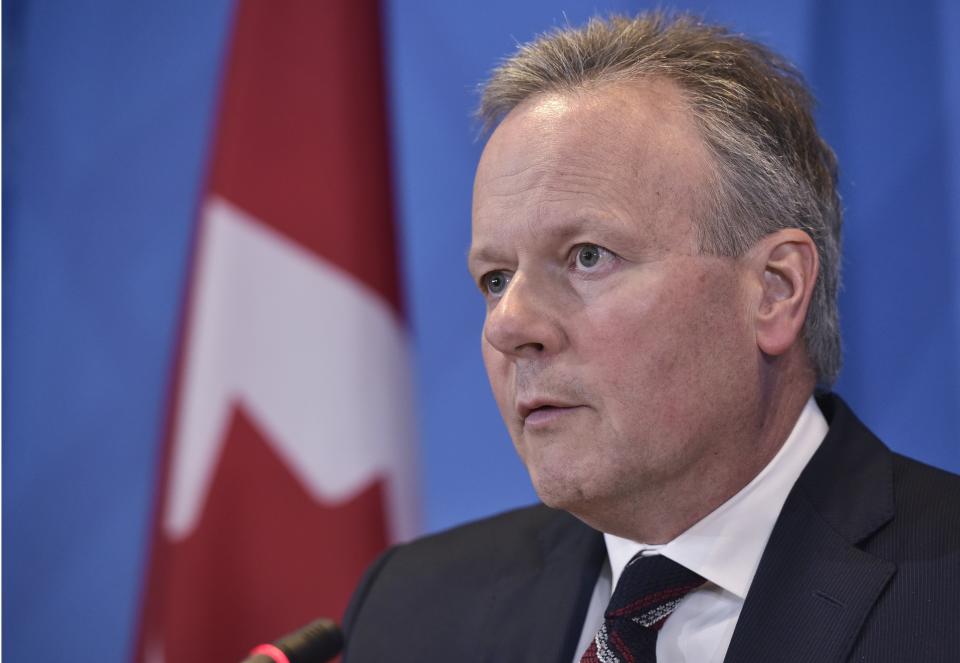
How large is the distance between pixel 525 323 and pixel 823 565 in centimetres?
55

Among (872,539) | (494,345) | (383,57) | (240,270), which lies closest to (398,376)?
(240,270)

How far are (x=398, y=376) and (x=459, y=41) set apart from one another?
895mm

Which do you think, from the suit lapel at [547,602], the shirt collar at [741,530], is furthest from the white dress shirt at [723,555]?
the suit lapel at [547,602]

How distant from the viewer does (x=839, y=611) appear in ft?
4.84

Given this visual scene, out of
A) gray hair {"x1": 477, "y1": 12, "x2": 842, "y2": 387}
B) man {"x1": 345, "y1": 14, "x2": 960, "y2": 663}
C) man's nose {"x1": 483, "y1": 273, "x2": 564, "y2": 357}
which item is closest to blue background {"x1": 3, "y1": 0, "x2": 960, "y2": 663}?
gray hair {"x1": 477, "y1": 12, "x2": 842, "y2": 387}

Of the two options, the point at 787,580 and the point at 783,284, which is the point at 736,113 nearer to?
the point at 783,284

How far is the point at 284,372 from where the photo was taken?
2.50 m

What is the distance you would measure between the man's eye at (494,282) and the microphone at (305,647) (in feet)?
1.91

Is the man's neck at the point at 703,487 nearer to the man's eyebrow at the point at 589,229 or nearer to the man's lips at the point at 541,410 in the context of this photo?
the man's lips at the point at 541,410

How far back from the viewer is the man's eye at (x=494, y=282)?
173 cm

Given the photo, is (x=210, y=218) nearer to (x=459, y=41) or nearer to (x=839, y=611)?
(x=459, y=41)

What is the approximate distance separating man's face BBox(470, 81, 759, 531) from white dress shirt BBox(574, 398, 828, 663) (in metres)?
0.07

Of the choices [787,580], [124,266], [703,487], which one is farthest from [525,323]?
[124,266]

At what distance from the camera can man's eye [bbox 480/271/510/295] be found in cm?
173
